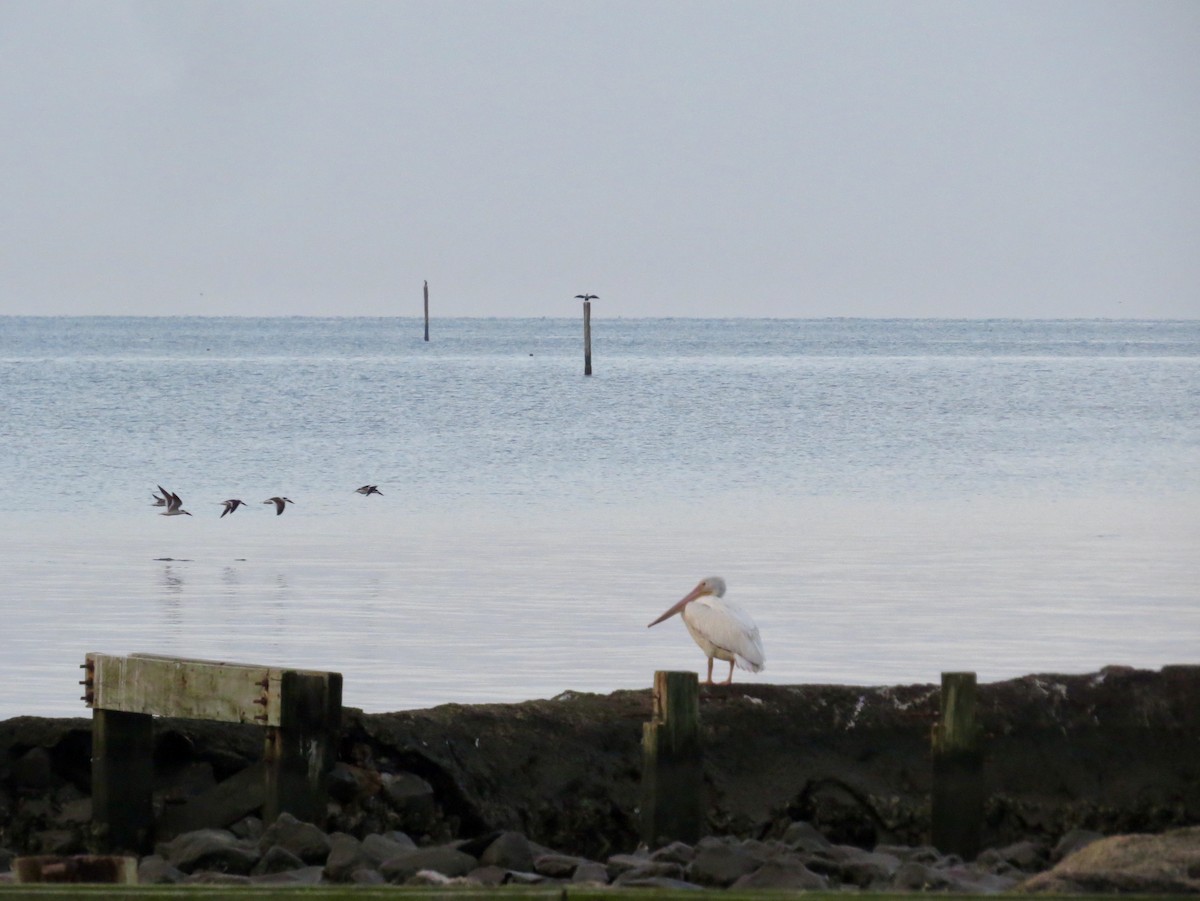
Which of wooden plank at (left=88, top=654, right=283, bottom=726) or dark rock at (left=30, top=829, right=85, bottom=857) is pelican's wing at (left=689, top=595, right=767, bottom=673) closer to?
wooden plank at (left=88, top=654, right=283, bottom=726)

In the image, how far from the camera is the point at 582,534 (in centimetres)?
2094

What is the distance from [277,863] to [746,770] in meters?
2.29

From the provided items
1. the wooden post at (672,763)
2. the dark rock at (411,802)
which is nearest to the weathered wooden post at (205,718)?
the dark rock at (411,802)

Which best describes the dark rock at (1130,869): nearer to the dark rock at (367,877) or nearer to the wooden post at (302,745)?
the dark rock at (367,877)

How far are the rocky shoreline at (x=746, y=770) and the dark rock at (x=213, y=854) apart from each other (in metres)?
0.19

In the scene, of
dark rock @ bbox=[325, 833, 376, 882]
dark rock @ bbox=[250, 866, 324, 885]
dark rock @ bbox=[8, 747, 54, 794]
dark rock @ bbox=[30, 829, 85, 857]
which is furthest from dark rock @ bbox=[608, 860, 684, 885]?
dark rock @ bbox=[8, 747, 54, 794]

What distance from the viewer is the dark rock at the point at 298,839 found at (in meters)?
7.18

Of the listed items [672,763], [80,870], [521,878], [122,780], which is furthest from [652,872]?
[80,870]

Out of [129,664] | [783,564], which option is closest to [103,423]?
[783,564]

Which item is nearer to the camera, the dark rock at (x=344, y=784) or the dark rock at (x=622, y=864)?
the dark rock at (x=622, y=864)

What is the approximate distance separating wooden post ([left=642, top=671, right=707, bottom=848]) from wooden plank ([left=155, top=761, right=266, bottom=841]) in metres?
1.61

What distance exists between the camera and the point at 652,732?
7.69 meters

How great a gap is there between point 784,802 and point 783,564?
9.52 metres

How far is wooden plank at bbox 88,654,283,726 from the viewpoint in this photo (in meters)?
7.48
